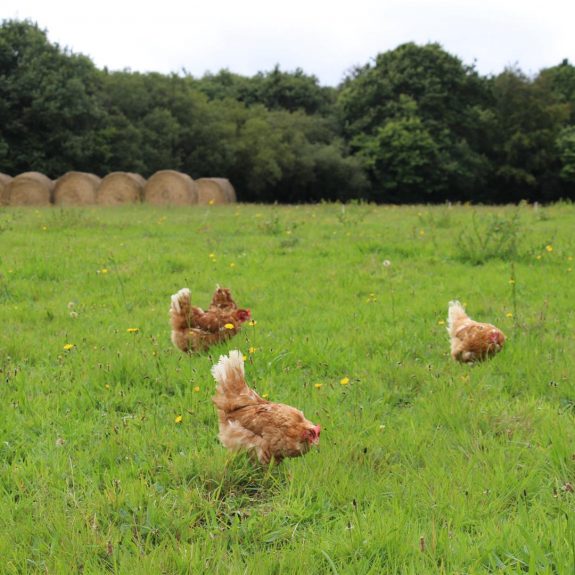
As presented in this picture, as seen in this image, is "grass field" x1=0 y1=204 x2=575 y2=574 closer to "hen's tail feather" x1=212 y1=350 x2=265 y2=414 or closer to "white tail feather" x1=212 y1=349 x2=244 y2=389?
"hen's tail feather" x1=212 y1=350 x2=265 y2=414

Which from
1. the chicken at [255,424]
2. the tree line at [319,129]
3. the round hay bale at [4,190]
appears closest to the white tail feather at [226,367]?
the chicken at [255,424]

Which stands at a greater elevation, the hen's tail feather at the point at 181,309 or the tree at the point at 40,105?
the tree at the point at 40,105

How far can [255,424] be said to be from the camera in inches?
114

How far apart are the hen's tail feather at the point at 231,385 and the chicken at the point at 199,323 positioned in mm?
Result: 1519

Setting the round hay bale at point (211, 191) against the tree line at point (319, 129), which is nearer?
the round hay bale at point (211, 191)

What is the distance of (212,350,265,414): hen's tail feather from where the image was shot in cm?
298

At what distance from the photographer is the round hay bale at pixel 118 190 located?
69.2 feet

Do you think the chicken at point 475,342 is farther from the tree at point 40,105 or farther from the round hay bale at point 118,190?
the tree at point 40,105

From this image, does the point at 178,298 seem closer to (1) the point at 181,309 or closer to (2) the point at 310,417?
(1) the point at 181,309

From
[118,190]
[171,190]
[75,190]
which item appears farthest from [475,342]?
[75,190]

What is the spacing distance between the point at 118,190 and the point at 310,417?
1944 centimetres

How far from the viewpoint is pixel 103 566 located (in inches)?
86.9

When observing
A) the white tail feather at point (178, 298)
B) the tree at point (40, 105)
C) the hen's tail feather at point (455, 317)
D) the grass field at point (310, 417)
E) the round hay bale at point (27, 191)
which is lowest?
the grass field at point (310, 417)

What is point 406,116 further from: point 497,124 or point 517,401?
point 517,401
